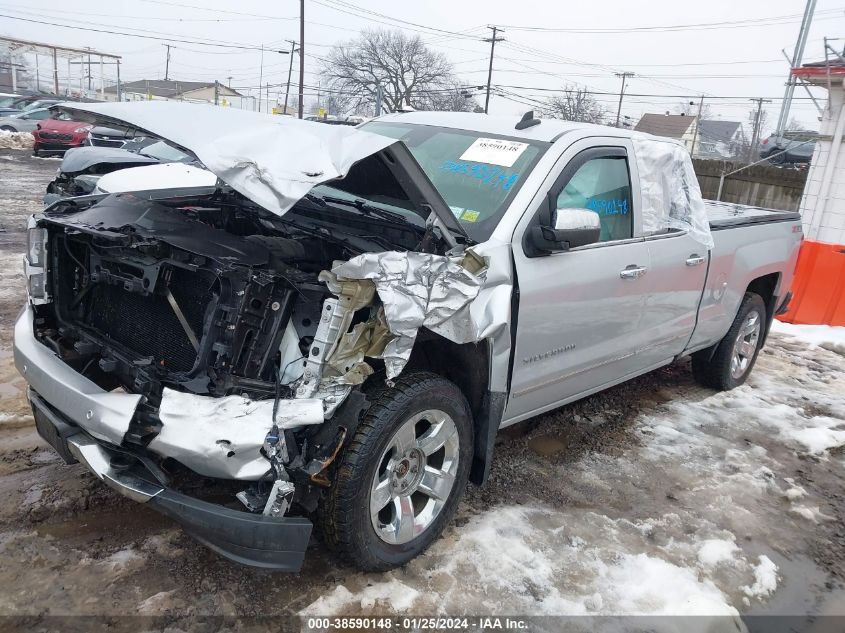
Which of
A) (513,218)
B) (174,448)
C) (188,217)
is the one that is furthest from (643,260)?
(174,448)

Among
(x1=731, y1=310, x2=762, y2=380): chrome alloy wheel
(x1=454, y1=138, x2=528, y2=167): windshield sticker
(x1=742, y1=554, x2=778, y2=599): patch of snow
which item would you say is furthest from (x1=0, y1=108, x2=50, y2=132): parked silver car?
(x1=742, y1=554, x2=778, y2=599): patch of snow

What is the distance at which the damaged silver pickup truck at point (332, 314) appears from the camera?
2.37m

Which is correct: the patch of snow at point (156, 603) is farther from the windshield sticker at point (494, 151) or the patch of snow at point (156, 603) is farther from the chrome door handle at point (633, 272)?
the chrome door handle at point (633, 272)

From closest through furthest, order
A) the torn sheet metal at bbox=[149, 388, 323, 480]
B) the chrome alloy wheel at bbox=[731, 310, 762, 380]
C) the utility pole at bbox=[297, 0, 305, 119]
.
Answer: the torn sheet metal at bbox=[149, 388, 323, 480] → the chrome alloy wheel at bbox=[731, 310, 762, 380] → the utility pole at bbox=[297, 0, 305, 119]

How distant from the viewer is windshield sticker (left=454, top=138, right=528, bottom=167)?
3486 mm

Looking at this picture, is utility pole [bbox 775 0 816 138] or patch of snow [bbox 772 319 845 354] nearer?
patch of snow [bbox 772 319 845 354]

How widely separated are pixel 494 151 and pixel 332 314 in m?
1.61

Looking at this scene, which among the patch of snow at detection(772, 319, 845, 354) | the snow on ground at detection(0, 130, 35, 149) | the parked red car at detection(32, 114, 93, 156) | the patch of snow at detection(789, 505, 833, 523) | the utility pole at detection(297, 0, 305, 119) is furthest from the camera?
the utility pole at detection(297, 0, 305, 119)

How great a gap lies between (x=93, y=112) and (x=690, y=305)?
373cm

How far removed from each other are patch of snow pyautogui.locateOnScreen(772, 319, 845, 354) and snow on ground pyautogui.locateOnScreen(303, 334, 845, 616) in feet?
7.91

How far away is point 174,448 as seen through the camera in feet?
7.60

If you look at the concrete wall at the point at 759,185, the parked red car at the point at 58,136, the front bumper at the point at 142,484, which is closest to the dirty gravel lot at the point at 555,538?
the front bumper at the point at 142,484

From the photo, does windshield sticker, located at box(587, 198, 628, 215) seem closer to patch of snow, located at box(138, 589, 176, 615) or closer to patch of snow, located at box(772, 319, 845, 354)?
patch of snow, located at box(138, 589, 176, 615)

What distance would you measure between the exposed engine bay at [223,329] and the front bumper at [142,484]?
78 mm
